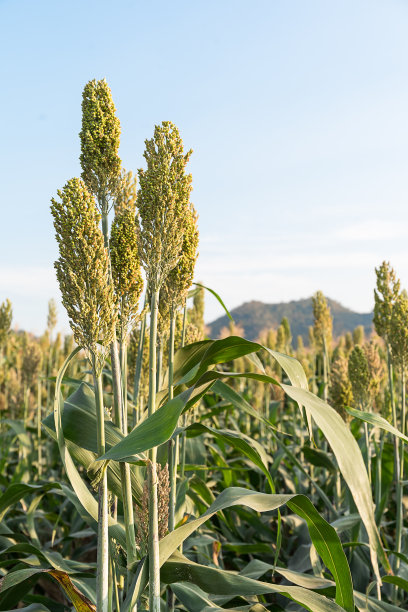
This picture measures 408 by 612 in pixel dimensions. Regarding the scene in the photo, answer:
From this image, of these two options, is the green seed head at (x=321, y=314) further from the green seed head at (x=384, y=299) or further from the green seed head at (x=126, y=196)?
the green seed head at (x=126, y=196)

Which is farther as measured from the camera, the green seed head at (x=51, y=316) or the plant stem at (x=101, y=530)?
the green seed head at (x=51, y=316)

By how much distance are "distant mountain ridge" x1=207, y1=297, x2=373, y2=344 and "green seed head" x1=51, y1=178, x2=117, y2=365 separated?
216 feet

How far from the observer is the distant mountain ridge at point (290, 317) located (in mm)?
70812

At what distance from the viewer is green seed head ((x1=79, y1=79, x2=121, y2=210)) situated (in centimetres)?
168

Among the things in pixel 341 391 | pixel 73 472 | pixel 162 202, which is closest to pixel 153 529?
pixel 73 472

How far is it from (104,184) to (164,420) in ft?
2.59

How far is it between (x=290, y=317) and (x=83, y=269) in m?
71.4

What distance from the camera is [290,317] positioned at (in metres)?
71.9

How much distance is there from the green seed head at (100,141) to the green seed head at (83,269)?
18 cm

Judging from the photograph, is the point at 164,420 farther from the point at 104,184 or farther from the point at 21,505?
the point at 21,505

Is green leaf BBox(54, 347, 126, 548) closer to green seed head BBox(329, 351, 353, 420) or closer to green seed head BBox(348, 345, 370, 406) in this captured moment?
green seed head BBox(348, 345, 370, 406)

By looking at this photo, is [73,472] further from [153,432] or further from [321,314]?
[321,314]

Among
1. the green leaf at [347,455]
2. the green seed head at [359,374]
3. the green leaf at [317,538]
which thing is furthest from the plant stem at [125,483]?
the green seed head at [359,374]

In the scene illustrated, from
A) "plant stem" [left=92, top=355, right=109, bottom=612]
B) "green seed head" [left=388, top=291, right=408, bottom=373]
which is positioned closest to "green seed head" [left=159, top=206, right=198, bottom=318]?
"plant stem" [left=92, top=355, right=109, bottom=612]
